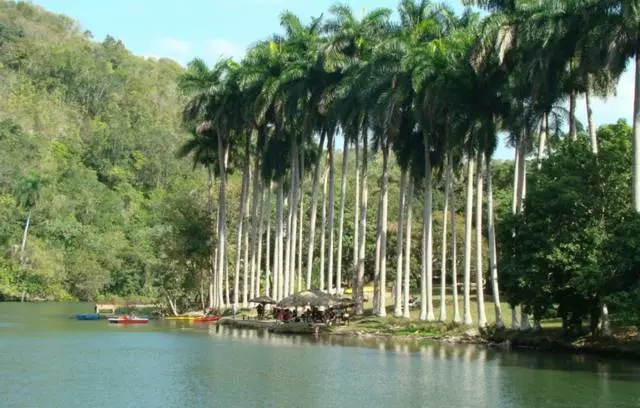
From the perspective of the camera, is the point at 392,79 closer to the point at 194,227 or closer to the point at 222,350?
the point at 222,350

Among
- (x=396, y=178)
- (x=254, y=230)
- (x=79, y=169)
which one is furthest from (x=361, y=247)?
(x=79, y=169)

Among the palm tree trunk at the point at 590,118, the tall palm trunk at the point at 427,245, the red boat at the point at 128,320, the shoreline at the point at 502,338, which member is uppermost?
the palm tree trunk at the point at 590,118

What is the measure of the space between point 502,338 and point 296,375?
49.8 ft

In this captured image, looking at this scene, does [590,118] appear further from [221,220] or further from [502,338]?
[221,220]

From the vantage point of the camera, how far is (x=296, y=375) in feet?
110

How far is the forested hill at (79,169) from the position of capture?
384 feet

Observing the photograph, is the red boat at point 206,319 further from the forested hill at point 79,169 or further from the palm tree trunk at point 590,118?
the palm tree trunk at point 590,118

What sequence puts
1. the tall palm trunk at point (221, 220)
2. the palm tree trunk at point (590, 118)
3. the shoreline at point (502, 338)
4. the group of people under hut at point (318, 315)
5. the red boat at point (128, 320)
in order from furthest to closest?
the tall palm trunk at point (221, 220), the red boat at point (128, 320), the group of people under hut at point (318, 315), the palm tree trunk at point (590, 118), the shoreline at point (502, 338)

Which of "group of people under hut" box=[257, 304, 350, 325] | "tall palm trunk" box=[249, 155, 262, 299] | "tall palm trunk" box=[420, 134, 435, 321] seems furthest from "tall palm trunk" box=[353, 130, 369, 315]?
"tall palm trunk" box=[249, 155, 262, 299]

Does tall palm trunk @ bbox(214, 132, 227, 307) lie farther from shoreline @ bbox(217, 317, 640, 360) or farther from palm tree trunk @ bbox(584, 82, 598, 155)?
palm tree trunk @ bbox(584, 82, 598, 155)

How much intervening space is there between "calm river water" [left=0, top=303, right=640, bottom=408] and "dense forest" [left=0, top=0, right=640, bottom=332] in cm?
466

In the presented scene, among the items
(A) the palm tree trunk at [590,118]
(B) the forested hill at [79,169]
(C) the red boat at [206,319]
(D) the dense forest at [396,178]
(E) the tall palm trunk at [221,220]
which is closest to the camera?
(D) the dense forest at [396,178]

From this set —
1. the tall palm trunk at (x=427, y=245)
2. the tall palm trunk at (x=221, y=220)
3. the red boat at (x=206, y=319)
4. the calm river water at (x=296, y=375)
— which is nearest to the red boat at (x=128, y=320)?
the red boat at (x=206, y=319)

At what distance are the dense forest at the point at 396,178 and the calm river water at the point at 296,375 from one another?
4655 millimetres
